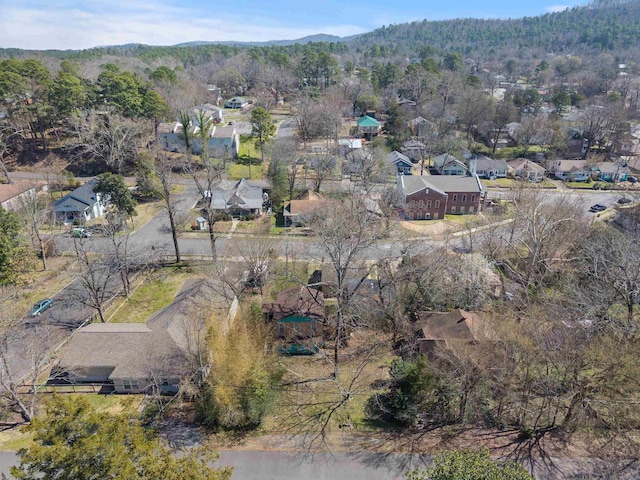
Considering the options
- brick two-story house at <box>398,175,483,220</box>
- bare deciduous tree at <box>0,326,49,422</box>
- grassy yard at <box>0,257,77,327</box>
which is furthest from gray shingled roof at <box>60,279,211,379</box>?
brick two-story house at <box>398,175,483,220</box>

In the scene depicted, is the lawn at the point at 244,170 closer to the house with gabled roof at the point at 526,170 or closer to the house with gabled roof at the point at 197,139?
the house with gabled roof at the point at 197,139

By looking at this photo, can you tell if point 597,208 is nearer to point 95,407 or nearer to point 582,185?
point 582,185

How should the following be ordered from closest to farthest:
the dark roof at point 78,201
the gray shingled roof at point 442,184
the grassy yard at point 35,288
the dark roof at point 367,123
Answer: the grassy yard at point 35,288 < the dark roof at point 78,201 < the gray shingled roof at point 442,184 < the dark roof at point 367,123

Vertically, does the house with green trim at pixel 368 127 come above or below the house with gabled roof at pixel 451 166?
above

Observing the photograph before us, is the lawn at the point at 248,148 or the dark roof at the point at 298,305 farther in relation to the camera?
the lawn at the point at 248,148

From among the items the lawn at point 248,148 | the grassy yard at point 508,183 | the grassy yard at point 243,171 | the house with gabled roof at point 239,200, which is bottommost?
the grassy yard at point 508,183

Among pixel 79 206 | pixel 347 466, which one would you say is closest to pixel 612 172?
pixel 347 466

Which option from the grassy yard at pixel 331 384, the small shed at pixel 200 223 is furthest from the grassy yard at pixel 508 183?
the grassy yard at pixel 331 384

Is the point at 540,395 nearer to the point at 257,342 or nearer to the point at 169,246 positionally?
the point at 257,342
